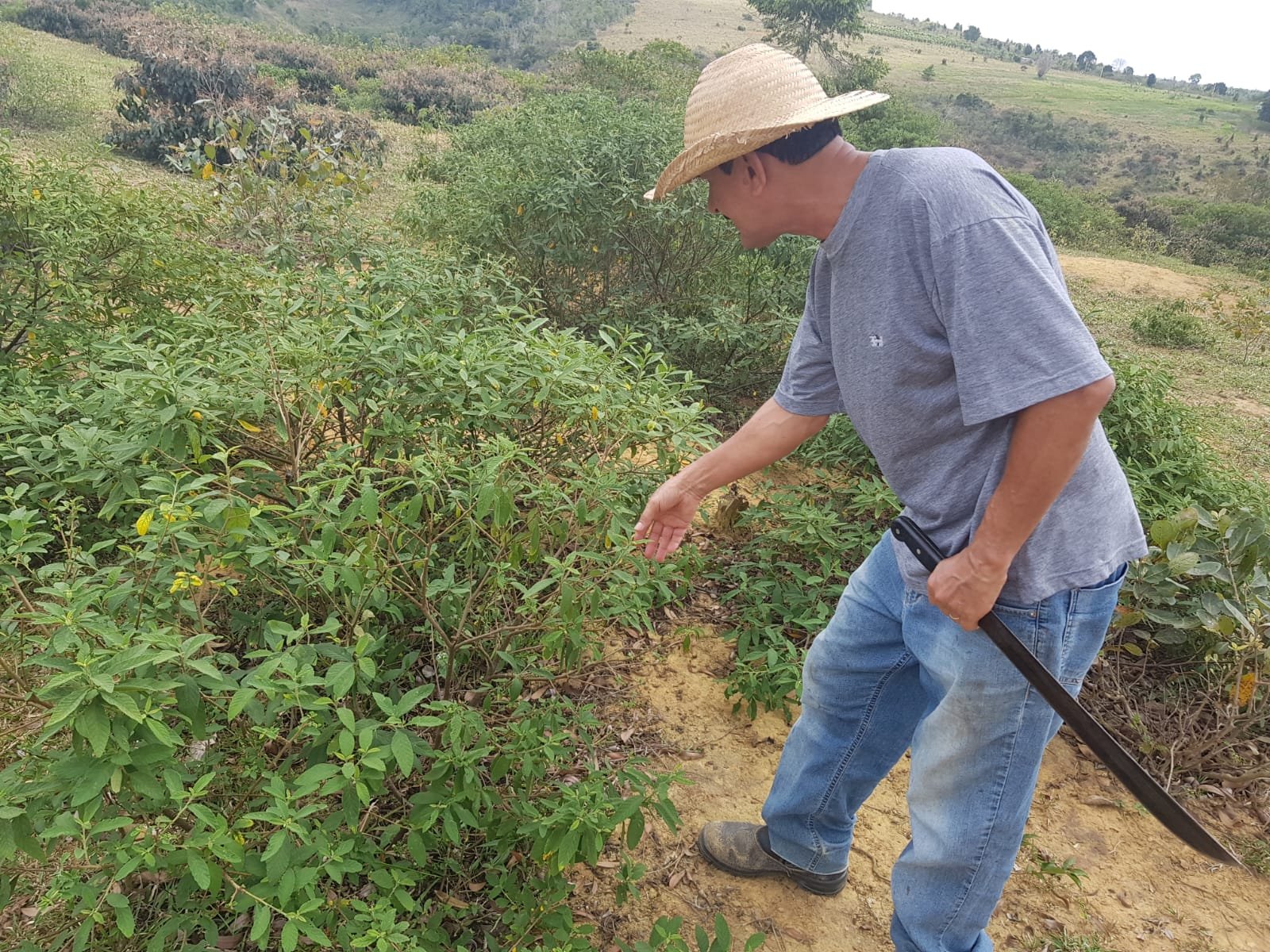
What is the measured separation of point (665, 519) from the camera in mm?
1947

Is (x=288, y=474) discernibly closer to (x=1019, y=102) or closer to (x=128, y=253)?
(x=128, y=253)

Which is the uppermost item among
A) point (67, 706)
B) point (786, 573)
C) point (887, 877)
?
point (67, 706)

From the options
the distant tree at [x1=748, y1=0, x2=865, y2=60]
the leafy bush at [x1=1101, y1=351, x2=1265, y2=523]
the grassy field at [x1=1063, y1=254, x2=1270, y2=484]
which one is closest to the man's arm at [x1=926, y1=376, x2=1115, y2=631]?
the leafy bush at [x1=1101, y1=351, x2=1265, y2=523]

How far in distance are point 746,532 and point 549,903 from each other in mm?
2167

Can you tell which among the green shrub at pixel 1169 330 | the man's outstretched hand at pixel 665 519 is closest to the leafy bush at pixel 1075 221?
the green shrub at pixel 1169 330

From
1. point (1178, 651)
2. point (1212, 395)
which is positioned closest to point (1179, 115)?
point (1212, 395)

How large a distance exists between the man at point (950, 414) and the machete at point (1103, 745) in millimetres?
50

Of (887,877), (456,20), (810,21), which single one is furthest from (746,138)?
(456,20)

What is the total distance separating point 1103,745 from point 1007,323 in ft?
2.61

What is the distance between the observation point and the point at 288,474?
249 centimetres

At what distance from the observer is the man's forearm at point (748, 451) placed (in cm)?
189

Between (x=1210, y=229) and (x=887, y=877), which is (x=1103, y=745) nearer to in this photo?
(x=887, y=877)

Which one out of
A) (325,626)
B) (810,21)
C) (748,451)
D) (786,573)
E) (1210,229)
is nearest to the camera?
(325,626)

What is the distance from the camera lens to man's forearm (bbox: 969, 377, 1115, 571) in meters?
1.23
